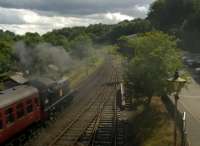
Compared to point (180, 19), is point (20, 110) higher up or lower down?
lower down

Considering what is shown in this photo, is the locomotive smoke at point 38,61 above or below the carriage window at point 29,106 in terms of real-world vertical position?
above

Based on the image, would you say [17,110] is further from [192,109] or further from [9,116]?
[192,109]

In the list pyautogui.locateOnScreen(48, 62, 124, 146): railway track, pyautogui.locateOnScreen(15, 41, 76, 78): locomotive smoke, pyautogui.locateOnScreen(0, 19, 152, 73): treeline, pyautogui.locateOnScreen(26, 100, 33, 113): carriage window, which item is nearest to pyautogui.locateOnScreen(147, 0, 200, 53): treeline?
pyautogui.locateOnScreen(0, 19, 152, 73): treeline

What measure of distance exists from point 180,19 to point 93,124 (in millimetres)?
85051

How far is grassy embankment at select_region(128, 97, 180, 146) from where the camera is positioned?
2253 cm

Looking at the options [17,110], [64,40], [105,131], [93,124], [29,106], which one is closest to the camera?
[17,110]

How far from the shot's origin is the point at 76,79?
189 feet

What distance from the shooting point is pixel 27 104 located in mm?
23547

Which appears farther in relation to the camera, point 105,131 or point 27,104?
point 105,131

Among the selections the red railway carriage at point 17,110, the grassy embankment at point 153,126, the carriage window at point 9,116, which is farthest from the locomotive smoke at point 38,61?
the carriage window at point 9,116

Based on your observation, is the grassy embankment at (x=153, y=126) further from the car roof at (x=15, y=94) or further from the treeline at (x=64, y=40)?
the treeline at (x=64, y=40)

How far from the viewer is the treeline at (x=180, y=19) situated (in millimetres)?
84000

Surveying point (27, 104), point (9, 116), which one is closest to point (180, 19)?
point (27, 104)

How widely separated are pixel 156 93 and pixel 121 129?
369 centimetres
